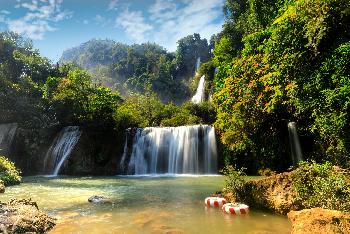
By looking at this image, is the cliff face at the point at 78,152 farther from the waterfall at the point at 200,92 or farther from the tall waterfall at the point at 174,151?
the waterfall at the point at 200,92

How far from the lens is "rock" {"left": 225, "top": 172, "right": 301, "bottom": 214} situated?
9.06 metres

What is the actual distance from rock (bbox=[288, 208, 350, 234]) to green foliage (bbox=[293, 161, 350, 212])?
103 centimetres

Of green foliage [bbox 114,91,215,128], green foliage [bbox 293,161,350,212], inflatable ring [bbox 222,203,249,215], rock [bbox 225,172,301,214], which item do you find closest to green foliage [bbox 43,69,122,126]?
green foliage [bbox 114,91,215,128]

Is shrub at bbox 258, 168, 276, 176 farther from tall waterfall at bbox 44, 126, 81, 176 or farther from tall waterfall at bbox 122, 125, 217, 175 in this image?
tall waterfall at bbox 44, 126, 81, 176

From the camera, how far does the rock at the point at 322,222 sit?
5.73m

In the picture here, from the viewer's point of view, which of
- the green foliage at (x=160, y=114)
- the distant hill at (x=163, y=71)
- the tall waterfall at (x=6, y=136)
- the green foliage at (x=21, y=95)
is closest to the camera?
the tall waterfall at (x=6, y=136)

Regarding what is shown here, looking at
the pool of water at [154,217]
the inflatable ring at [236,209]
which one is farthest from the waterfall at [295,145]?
the inflatable ring at [236,209]

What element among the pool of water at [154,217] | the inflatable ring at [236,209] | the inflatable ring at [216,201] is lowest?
the pool of water at [154,217]

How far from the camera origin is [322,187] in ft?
25.0

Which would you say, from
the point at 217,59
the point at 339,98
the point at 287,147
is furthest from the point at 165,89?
the point at 339,98

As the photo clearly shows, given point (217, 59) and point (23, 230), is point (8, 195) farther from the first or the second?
point (217, 59)

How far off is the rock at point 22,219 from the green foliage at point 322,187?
611 cm

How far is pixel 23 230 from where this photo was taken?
24.1 feet

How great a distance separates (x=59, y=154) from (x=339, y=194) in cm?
2524
